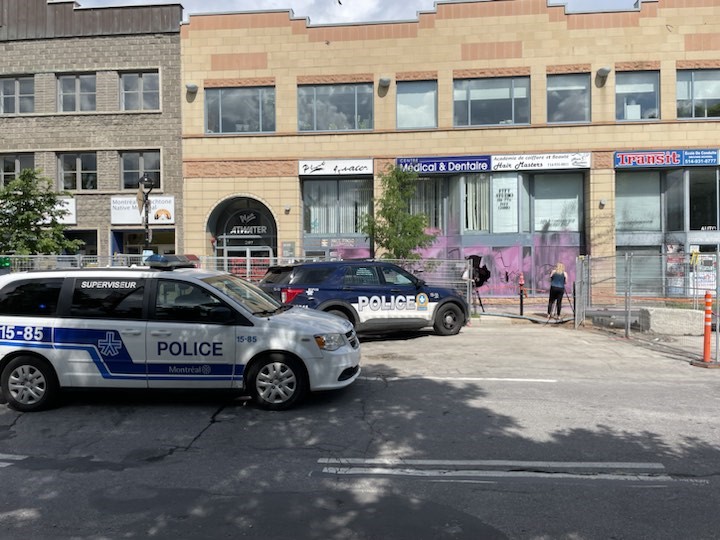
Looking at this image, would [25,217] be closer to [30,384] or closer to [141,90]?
[141,90]

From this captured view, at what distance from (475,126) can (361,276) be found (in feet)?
→ 38.9

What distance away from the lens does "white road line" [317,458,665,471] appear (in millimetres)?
4590

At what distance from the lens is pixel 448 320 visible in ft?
41.1

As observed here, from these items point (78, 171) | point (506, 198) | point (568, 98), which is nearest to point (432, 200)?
point (506, 198)

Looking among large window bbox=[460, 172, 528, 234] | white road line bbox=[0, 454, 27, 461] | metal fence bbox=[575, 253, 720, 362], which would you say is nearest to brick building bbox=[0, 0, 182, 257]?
large window bbox=[460, 172, 528, 234]

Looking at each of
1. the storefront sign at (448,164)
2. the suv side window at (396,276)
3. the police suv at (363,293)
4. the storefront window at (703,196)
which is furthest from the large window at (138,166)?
the storefront window at (703,196)

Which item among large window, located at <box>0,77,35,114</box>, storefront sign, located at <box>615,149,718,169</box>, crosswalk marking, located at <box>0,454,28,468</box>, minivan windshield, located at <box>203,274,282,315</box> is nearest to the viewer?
crosswalk marking, located at <box>0,454,28,468</box>

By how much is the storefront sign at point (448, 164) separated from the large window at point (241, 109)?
571 centimetres

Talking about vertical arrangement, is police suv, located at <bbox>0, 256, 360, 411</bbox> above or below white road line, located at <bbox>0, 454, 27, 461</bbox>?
above

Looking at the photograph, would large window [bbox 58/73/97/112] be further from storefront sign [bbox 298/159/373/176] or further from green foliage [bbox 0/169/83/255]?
storefront sign [bbox 298/159/373/176]

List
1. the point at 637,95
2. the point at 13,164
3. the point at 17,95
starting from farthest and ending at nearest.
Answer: the point at 13,164
the point at 17,95
the point at 637,95

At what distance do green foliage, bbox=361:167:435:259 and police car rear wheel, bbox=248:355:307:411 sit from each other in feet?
38.3

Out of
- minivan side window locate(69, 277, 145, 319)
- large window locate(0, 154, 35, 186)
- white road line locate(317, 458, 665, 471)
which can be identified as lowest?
white road line locate(317, 458, 665, 471)

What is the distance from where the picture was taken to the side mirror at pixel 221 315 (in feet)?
20.7
